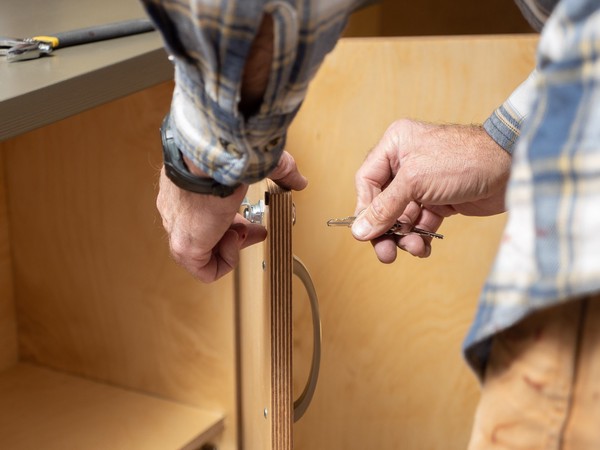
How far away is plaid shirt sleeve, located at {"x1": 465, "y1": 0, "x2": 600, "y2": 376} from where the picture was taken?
255 millimetres

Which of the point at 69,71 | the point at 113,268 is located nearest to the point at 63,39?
the point at 69,71

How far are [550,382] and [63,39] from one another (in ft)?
1.69

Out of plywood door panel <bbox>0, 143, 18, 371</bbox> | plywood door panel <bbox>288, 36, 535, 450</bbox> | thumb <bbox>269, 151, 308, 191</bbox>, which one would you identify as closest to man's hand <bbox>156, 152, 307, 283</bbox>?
thumb <bbox>269, 151, 308, 191</bbox>

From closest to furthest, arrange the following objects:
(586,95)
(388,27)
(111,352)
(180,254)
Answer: (586,95)
(180,254)
(111,352)
(388,27)

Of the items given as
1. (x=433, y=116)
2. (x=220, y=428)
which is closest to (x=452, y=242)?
(x=433, y=116)

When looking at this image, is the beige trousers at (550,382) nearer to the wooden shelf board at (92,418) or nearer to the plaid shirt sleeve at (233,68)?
the plaid shirt sleeve at (233,68)

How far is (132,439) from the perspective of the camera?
0.84m

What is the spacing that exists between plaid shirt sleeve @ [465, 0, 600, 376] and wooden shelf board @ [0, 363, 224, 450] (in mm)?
635

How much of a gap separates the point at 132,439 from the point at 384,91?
46 cm

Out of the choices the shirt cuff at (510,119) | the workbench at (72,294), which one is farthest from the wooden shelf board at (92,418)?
the shirt cuff at (510,119)

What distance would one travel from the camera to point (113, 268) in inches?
35.9

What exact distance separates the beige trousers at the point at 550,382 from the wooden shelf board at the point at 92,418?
1.98 feet

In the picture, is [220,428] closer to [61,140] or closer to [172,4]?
[61,140]

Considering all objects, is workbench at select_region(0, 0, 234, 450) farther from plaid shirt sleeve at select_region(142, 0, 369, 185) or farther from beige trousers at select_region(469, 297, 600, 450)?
beige trousers at select_region(469, 297, 600, 450)
